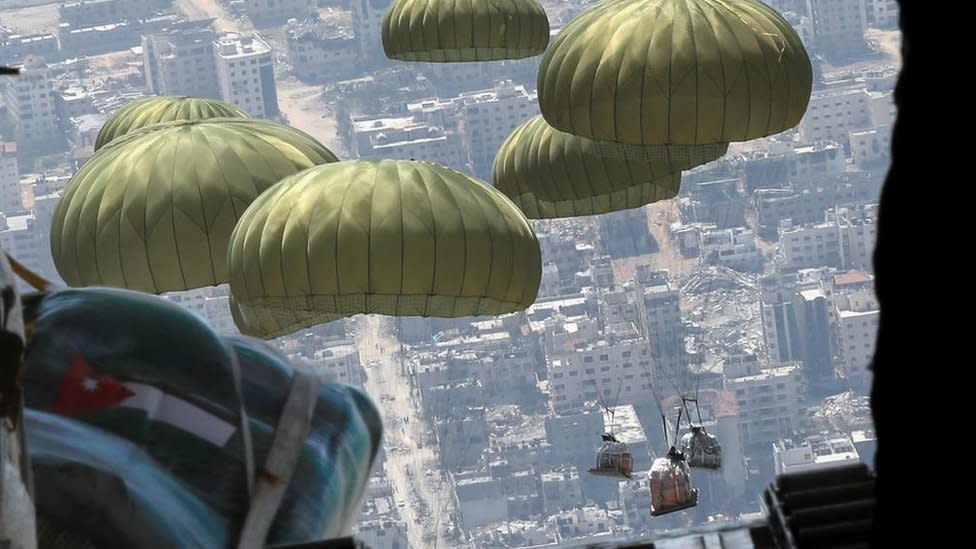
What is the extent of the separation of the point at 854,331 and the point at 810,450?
43.1 feet

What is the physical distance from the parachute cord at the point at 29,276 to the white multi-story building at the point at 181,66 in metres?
176

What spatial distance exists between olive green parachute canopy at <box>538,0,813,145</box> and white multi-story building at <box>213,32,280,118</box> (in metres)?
158

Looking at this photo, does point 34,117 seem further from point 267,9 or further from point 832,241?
point 832,241

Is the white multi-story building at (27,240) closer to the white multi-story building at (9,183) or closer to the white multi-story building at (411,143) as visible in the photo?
the white multi-story building at (9,183)

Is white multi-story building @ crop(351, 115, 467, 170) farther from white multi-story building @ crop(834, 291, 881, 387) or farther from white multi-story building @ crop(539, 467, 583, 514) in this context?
white multi-story building @ crop(539, 467, 583, 514)

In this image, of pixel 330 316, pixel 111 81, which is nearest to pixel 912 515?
pixel 330 316

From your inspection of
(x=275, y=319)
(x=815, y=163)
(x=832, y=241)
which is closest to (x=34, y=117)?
(x=815, y=163)

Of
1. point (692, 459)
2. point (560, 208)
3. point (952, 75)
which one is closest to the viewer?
point (952, 75)

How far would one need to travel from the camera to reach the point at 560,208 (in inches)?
918

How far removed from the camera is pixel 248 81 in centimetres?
17900

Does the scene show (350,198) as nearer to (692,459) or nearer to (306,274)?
(306,274)

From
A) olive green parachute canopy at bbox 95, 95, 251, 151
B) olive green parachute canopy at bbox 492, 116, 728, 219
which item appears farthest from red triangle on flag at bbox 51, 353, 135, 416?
olive green parachute canopy at bbox 95, 95, 251, 151

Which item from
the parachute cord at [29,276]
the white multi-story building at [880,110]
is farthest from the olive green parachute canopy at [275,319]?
the white multi-story building at [880,110]

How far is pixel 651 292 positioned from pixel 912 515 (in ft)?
442
